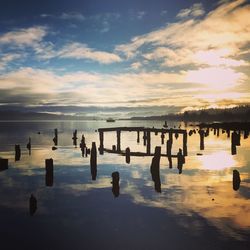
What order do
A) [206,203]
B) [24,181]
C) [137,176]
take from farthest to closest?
[137,176] → [24,181] → [206,203]

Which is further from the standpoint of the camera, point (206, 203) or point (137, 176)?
point (137, 176)

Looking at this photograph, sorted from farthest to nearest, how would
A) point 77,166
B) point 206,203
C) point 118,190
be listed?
point 77,166
point 118,190
point 206,203

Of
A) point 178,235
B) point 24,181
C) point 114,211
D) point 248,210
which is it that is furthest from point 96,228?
point 24,181

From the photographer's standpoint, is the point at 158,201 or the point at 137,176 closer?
the point at 158,201

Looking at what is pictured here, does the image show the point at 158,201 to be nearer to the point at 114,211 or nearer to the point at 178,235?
the point at 114,211

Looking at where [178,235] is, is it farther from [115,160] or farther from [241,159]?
[241,159]

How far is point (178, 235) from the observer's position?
13.4m

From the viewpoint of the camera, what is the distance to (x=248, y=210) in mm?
16375

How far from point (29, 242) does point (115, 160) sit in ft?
75.7

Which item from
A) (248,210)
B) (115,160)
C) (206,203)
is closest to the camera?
(248,210)

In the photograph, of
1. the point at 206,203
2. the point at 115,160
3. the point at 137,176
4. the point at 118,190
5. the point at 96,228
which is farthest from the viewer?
the point at 115,160

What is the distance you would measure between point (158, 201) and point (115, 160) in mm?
17642

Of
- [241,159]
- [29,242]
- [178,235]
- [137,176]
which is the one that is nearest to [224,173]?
[137,176]

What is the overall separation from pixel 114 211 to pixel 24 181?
10.1m
